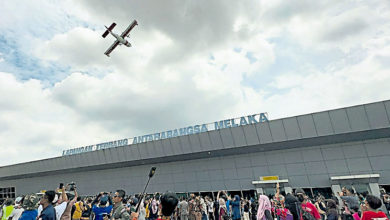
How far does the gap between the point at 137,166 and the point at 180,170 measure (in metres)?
5.88

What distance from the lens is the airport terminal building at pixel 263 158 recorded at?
14000 mm

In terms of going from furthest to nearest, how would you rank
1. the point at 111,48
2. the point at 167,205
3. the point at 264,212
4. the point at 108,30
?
the point at 111,48
the point at 108,30
the point at 264,212
the point at 167,205

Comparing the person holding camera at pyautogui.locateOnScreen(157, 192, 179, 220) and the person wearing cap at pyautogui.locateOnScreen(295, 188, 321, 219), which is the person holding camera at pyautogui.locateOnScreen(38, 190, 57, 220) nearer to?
the person holding camera at pyautogui.locateOnScreen(157, 192, 179, 220)

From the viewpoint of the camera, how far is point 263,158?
17891 mm

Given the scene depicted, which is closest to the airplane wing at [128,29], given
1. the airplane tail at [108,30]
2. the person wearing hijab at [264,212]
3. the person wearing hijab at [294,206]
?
the airplane tail at [108,30]

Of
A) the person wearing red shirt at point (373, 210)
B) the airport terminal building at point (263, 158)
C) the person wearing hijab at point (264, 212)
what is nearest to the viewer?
the person wearing red shirt at point (373, 210)

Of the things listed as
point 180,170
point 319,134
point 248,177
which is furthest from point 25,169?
point 319,134

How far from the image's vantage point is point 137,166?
23891 millimetres

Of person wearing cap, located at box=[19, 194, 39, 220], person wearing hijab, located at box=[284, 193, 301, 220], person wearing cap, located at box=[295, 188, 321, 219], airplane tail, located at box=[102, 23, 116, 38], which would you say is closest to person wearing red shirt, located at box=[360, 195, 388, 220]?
person wearing cap, located at box=[295, 188, 321, 219]

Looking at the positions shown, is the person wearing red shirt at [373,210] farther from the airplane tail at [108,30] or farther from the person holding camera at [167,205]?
the airplane tail at [108,30]

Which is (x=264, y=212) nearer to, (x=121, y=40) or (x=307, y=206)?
(x=307, y=206)

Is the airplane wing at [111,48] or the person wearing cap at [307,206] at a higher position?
the airplane wing at [111,48]

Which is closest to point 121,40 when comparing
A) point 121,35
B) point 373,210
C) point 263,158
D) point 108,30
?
point 121,35

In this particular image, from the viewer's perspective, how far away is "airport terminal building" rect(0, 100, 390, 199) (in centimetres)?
1400
